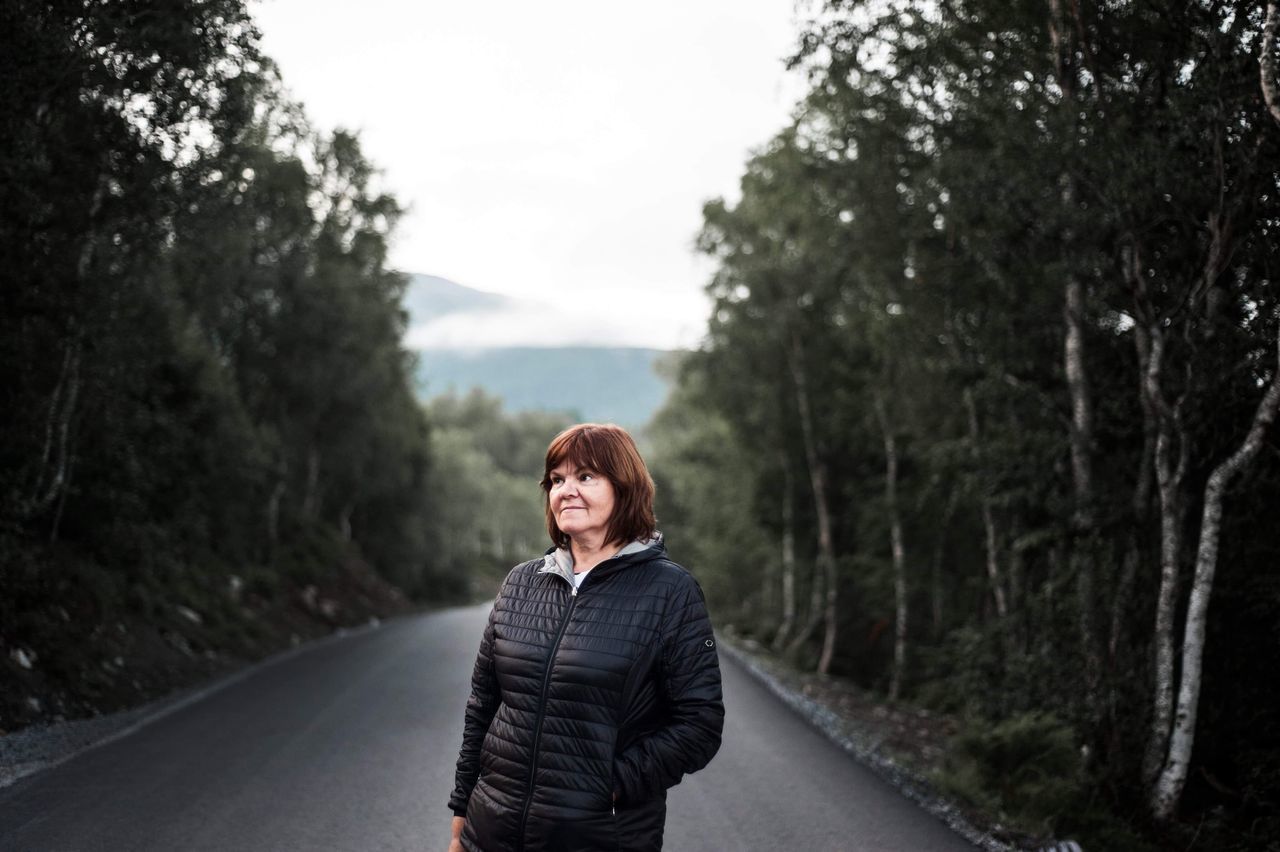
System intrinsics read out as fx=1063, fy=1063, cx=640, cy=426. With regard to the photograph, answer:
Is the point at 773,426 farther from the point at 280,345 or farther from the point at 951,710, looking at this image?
the point at 280,345

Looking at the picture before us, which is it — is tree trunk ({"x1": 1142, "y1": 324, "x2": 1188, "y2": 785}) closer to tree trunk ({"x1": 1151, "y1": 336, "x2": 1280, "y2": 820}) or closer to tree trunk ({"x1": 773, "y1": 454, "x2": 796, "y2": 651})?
tree trunk ({"x1": 1151, "y1": 336, "x2": 1280, "y2": 820})

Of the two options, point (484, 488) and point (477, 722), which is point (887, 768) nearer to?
point (477, 722)

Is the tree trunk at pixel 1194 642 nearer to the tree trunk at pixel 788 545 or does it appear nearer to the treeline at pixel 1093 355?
the treeline at pixel 1093 355

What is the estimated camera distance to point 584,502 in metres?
3.11

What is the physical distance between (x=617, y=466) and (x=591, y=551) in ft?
0.89

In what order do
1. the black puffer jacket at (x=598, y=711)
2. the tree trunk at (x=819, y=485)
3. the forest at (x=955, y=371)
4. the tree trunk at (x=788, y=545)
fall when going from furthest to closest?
the tree trunk at (x=788, y=545), the tree trunk at (x=819, y=485), the forest at (x=955, y=371), the black puffer jacket at (x=598, y=711)

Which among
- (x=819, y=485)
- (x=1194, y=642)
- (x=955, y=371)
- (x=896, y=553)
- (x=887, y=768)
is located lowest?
(x=887, y=768)

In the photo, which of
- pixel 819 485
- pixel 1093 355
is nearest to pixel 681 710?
pixel 1093 355

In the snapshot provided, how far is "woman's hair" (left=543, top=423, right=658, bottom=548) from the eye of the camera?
3.11 m

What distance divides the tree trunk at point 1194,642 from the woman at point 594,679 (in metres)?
6.85

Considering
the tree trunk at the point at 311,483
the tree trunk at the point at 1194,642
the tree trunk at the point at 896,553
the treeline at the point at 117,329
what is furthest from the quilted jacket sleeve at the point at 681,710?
the tree trunk at the point at 311,483

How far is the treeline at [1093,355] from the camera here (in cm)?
859

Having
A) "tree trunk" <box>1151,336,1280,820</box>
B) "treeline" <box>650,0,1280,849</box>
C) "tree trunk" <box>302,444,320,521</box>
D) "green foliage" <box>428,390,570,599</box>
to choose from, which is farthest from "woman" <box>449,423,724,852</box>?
"tree trunk" <box>302,444,320,521</box>

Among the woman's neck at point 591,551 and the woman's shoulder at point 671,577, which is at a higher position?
the woman's neck at point 591,551
